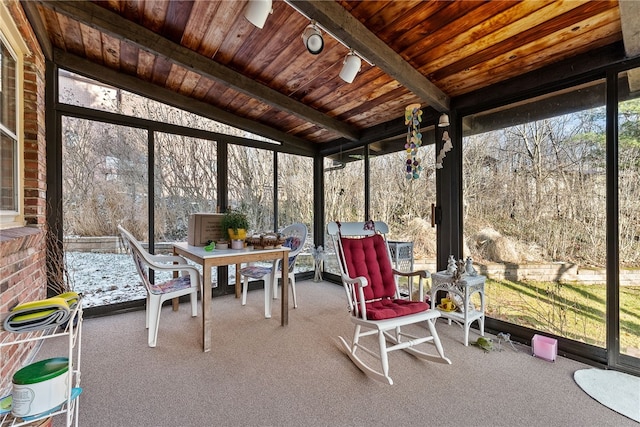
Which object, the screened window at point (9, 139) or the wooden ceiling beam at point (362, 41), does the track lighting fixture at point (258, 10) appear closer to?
the wooden ceiling beam at point (362, 41)

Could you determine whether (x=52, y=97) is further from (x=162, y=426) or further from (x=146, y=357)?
(x=162, y=426)

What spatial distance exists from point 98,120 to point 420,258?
13.4 ft

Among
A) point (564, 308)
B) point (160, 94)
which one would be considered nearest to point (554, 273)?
point (564, 308)

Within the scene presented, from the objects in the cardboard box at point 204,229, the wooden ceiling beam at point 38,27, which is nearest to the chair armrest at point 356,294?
the cardboard box at point 204,229

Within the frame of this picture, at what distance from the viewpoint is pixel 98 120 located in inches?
126

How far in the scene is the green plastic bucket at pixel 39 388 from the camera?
1.16 meters

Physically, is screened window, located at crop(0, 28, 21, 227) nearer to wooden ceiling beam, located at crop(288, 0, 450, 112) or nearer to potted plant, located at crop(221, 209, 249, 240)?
potted plant, located at crop(221, 209, 249, 240)

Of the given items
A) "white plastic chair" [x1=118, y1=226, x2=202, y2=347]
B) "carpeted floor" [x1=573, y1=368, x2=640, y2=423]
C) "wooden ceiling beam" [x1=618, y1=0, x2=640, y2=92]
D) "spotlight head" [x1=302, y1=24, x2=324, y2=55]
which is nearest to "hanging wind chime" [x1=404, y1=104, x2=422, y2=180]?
"spotlight head" [x1=302, y1=24, x2=324, y2=55]

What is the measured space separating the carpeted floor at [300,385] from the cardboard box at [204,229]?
93 centimetres

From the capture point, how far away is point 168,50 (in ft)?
8.29

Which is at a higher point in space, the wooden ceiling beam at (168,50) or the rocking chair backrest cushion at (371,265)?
the wooden ceiling beam at (168,50)

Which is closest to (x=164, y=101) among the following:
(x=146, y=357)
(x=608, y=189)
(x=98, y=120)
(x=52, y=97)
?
(x=98, y=120)

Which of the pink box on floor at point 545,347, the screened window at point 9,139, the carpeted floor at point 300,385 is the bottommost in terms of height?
the carpeted floor at point 300,385

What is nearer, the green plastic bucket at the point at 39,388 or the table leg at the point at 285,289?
the green plastic bucket at the point at 39,388
